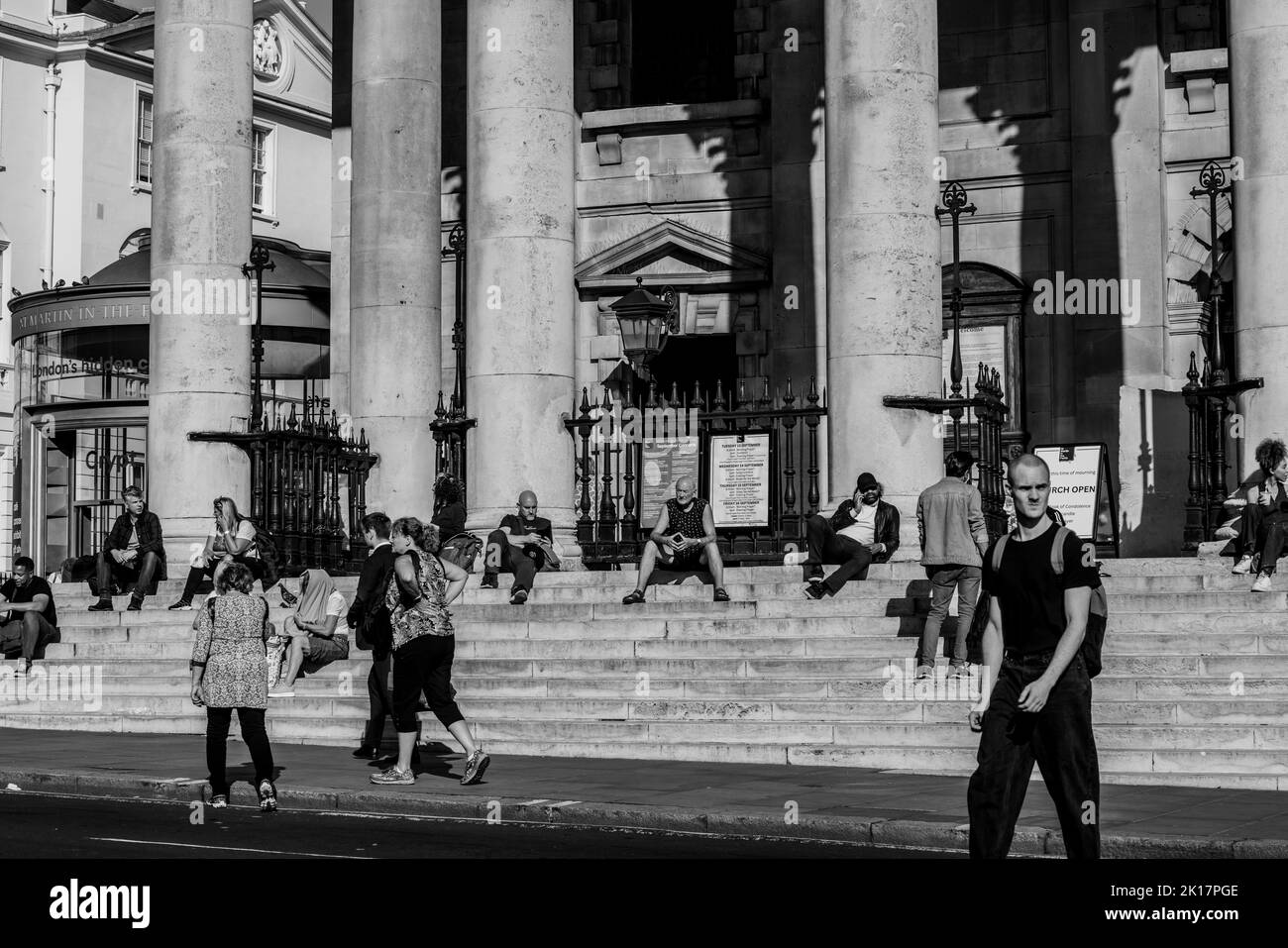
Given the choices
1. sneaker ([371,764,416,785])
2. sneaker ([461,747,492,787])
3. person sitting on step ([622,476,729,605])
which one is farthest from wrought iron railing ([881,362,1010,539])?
sneaker ([371,764,416,785])

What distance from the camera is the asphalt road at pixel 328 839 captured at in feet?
41.2

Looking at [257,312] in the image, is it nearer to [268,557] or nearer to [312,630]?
[268,557]

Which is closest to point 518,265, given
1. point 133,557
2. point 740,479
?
point 740,479

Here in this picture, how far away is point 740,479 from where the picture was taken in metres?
26.1

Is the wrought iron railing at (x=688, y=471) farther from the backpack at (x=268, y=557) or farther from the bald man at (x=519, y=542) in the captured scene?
the backpack at (x=268, y=557)

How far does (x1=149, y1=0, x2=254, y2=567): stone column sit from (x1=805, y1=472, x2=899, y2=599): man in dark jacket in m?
8.37

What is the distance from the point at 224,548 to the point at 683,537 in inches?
237

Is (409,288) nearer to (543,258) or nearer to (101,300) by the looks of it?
(543,258)

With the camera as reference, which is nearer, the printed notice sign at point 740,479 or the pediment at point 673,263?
the printed notice sign at point 740,479

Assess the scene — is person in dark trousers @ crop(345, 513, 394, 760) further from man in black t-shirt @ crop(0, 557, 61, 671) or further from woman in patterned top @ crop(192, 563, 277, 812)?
man in black t-shirt @ crop(0, 557, 61, 671)

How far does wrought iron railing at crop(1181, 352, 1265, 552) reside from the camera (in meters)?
21.8

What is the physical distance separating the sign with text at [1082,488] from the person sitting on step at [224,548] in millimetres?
9706

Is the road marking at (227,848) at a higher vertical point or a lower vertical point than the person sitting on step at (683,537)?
lower

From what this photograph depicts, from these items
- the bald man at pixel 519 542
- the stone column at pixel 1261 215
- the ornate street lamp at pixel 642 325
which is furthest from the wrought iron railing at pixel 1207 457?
the bald man at pixel 519 542
